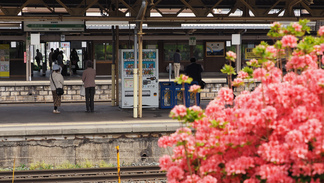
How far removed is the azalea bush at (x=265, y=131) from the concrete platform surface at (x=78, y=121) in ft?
24.9

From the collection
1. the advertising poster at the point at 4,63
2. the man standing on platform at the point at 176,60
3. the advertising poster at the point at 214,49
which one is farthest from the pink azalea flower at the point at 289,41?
the advertising poster at the point at 214,49

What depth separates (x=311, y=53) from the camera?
5.13m

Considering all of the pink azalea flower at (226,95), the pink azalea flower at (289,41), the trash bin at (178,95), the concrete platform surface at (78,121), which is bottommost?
the concrete platform surface at (78,121)

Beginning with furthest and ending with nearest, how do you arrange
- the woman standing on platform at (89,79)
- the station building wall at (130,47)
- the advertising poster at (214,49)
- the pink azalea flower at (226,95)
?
the advertising poster at (214,49) → the station building wall at (130,47) → the woman standing on platform at (89,79) → the pink azalea flower at (226,95)

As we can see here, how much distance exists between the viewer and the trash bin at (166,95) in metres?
16.8

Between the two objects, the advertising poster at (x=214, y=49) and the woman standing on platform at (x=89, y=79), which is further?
the advertising poster at (x=214, y=49)

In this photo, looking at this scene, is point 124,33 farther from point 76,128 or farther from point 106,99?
point 76,128

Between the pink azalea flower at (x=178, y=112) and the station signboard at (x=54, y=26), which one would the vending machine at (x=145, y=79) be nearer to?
the station signboard at (x=54, y=26)

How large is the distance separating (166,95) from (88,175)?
5698mm

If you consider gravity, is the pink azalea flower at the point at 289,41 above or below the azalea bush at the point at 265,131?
above

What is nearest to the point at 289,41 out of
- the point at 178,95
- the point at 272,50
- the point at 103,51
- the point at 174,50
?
the point at 272,50

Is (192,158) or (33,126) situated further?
(33,126)

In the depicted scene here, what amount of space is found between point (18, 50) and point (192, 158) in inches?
1034

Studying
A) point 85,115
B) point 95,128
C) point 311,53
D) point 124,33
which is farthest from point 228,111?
point 124,33
